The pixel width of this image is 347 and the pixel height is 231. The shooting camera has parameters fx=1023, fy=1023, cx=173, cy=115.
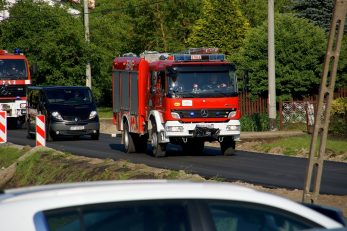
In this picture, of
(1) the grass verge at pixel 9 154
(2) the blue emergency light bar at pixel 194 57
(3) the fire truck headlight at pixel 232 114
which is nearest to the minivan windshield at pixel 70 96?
(1) the grass verge at pixel 9 154

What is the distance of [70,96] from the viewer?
3759 centimetres

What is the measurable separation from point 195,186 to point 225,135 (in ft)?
68.9

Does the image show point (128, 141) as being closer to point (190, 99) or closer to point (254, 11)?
point (190, 99)

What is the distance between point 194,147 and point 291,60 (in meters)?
18.4

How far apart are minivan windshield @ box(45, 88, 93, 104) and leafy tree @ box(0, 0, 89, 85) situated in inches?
585

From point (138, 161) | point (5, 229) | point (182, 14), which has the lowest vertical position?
point (138, 161)

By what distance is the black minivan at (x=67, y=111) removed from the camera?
36.4m

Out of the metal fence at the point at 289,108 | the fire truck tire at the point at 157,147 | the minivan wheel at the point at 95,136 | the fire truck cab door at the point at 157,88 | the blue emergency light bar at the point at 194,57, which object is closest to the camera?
the fire truck cab door at the point at 157,88

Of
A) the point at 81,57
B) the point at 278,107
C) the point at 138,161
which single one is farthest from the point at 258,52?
the point at 138,161

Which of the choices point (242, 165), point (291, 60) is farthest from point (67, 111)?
point (291, 60)

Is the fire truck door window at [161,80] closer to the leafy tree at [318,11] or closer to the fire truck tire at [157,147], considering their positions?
the fire truck tire at [157,147]

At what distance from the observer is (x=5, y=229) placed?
5543 millimetres

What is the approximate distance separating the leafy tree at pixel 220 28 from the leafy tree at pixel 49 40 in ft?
23.9

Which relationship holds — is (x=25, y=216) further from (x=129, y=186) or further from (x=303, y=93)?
(x=303, y=93)
